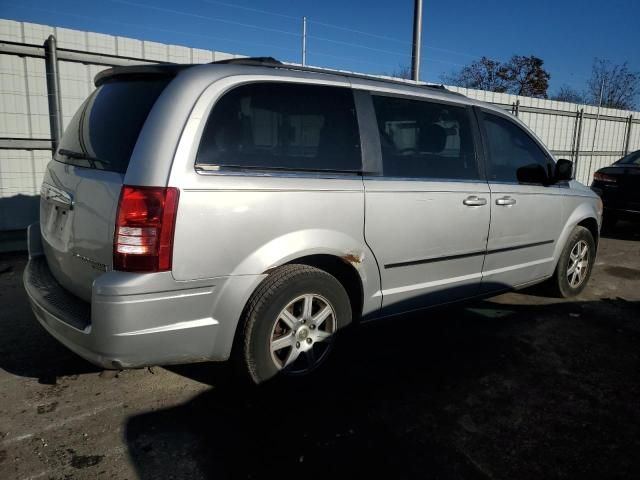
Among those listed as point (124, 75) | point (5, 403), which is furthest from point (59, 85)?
point (5, 403)

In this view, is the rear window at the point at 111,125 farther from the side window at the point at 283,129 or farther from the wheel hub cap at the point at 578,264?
the wheel hub cap at the point at 578,264

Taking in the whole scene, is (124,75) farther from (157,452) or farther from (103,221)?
(157,452)

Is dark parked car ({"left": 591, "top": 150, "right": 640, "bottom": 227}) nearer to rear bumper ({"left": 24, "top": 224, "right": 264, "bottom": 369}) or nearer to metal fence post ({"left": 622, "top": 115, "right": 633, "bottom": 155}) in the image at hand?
metal fence post ({"left": 622, "top": 115, "right": 633, "bottom": 155})

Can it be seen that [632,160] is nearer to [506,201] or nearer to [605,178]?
[605,178]

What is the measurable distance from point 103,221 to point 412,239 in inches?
72.5

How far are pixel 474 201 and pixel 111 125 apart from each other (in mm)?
2424

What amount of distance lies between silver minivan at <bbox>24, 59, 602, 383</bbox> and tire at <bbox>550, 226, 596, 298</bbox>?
4.35ft

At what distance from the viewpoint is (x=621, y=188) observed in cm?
834

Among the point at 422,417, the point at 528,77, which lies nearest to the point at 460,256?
the point at 422,417

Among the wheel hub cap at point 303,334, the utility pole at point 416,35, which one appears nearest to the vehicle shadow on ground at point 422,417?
the wheel hub cap at point 303,334

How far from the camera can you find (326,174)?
287 cm

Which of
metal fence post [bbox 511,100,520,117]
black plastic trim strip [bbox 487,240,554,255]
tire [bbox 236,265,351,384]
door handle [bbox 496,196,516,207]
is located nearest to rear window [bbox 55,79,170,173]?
tire [bbox 236,265,351,384]

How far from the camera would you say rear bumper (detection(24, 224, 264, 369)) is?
2.27m

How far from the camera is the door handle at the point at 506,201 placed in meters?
3.77
